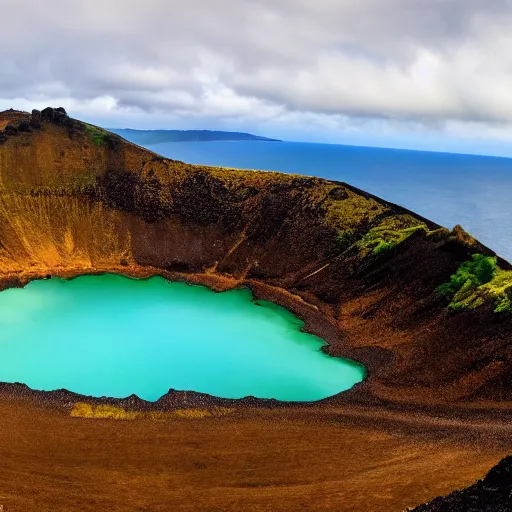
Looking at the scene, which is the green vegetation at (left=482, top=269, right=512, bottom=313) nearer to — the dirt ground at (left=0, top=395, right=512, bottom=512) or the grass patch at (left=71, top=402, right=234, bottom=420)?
the dirt ground at (left=0, top=395, right=512, bottom=512)

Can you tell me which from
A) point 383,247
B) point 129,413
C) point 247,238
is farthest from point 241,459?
point 247,238

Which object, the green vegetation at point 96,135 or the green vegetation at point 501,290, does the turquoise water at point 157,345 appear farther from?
the green vegetation at point 96,135

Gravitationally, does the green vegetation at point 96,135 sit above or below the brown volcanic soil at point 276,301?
above

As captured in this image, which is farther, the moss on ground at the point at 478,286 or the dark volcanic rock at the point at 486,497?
the moss on ground at the point at 478,286

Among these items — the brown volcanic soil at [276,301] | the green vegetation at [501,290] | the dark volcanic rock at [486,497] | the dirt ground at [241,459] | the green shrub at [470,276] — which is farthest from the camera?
the green shrub at [470,276]

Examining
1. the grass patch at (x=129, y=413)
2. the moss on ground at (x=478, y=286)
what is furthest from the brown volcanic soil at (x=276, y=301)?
the moss on ground at (x=478, y=286)

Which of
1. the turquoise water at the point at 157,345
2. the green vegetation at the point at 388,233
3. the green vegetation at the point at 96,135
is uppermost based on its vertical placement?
the green vegetation at the point at 96,135

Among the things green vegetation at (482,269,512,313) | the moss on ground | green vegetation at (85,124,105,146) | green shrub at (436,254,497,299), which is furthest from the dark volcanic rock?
green vegetation at (85,124,105,146)
